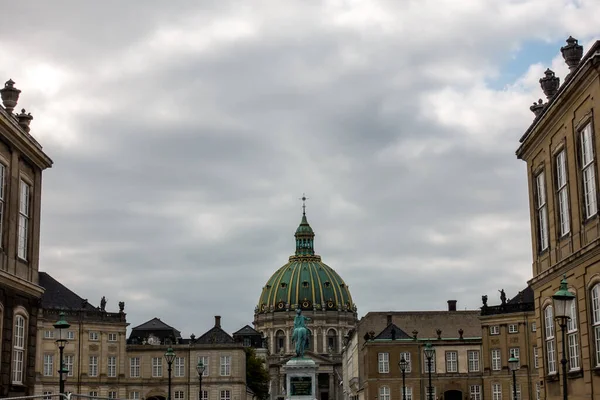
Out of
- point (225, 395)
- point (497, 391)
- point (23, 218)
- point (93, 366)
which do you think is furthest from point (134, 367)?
point (23, 218)

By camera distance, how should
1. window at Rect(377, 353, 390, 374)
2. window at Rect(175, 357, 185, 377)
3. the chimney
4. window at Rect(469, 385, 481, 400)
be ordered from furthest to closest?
the chimney, window at Rect(175, 357, 185, 377), window at Rect(377, 353, 390, 374), window at Rect(469, 385, 481, 400)

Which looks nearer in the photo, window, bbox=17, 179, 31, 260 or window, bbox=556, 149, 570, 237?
window, bbox=556, 149, 570, 237

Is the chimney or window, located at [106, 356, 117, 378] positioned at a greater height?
the chimney

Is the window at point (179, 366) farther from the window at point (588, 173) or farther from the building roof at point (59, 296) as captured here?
the window at point (588, 173)

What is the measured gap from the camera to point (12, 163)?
1172 inches

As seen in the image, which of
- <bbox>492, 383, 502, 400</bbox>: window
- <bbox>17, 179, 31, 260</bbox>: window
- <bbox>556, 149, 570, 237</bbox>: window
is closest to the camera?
<bbox>556, 149, 570, 237</bbox>: window

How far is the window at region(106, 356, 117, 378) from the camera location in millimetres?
89863

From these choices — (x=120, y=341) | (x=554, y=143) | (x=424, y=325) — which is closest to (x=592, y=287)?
(x=554, y=143)

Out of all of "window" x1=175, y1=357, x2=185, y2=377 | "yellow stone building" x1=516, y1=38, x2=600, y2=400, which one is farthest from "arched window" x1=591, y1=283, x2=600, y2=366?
"window" x1=175, y1=357, x2=185, y2=377

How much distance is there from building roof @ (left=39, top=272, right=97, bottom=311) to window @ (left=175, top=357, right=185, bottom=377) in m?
11.0

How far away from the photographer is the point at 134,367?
95.9 metres

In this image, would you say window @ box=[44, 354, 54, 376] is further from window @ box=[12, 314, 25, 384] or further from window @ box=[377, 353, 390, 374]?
window @ box=[12, 314, 25, 384]

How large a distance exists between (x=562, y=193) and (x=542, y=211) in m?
2.62

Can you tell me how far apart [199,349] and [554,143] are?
7254 cm
